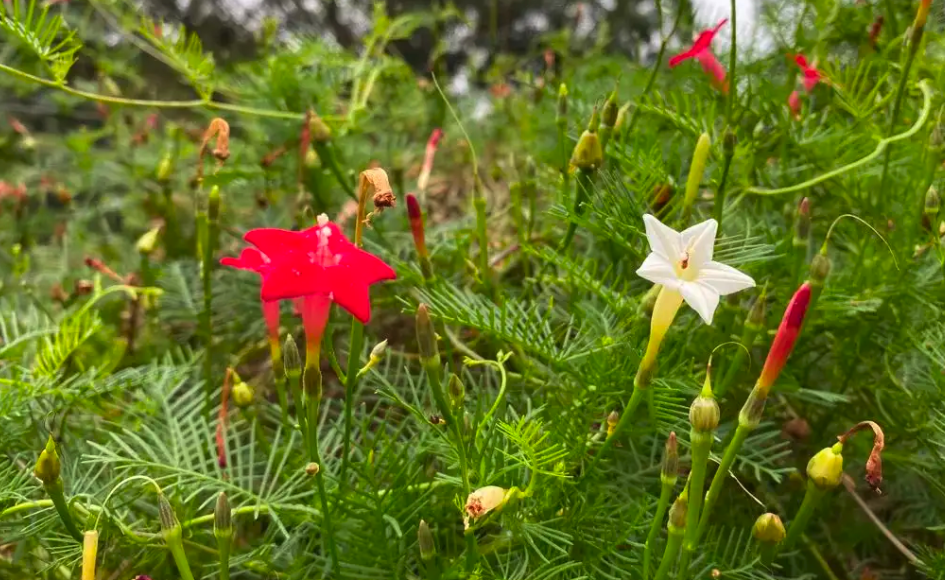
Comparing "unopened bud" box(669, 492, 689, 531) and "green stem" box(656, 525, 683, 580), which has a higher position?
"unopened bud" box(669, 492, 689, 531)

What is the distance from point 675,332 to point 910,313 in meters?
0.25

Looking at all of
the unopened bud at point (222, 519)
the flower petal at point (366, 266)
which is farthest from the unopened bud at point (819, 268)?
the unopened bud at point (222, 519)

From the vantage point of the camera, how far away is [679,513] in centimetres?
39

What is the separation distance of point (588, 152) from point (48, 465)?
1.24ft

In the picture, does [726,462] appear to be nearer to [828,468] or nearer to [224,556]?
[828,468]

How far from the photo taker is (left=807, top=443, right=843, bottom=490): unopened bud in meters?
0.41

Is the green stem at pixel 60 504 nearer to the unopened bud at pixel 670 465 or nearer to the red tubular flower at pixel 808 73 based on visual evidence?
the unopened bud at pixel 670 465

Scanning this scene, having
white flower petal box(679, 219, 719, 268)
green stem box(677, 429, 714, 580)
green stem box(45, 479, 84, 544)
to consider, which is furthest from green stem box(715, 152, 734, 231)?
green stem box(45, 479, 84, 544)

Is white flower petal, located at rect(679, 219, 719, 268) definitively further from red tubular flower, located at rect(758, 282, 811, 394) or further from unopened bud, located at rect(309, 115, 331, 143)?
unopened bud, located at rect(309, 115, 331, 143)

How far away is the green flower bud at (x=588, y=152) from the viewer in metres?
0.53

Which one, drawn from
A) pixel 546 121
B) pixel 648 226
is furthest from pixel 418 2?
pixel 648 226

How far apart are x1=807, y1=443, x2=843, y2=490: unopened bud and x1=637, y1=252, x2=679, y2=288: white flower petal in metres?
0.12

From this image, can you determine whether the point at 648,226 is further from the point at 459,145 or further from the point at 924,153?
the point at 459,145

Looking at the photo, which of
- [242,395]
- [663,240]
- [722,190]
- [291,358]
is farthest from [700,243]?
[242,395]
